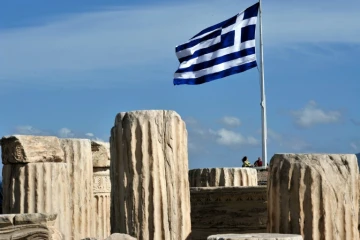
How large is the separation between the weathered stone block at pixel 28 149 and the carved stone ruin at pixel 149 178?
147cm

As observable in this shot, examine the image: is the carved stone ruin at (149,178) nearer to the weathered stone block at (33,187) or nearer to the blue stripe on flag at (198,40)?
the weathered stone block at (33,187)

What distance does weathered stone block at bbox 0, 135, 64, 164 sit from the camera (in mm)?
15586

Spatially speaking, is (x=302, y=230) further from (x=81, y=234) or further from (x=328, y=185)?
(x=81, y=234)

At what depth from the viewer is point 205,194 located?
59.9 feet

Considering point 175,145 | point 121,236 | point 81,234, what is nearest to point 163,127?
point 175,145

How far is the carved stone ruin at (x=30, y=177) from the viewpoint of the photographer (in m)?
15.6

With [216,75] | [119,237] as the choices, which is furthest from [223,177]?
[119,237]

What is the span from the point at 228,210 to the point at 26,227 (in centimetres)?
543

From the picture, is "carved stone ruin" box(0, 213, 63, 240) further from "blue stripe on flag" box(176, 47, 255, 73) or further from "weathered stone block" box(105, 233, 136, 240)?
"blue stripe on flag" box(176, 47, 255, 73)

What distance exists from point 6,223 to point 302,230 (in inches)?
139

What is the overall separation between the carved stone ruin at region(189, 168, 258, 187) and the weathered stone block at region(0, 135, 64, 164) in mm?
4562

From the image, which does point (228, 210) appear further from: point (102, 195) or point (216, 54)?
point (216, 54)

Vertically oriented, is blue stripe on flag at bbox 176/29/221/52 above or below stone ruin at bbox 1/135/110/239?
above

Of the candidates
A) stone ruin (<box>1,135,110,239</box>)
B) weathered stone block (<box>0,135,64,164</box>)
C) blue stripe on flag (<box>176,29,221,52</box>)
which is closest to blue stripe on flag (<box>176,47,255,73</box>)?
blue stripe on flag (<box>176,29,221,52</box>)
